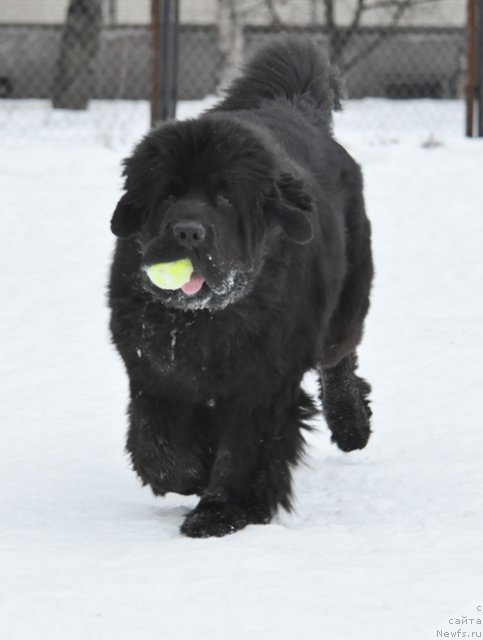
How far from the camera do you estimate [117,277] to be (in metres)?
4.12

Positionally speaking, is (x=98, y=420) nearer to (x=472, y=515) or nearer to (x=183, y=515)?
(x=183, y=515)

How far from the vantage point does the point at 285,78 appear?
5.29 meters

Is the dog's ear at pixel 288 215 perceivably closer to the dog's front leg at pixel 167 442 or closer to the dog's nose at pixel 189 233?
the dog's nose at pixel 189 233

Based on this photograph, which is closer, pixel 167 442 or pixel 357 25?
pixel 167 442

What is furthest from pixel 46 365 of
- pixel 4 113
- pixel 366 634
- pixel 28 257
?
pixel 4 113

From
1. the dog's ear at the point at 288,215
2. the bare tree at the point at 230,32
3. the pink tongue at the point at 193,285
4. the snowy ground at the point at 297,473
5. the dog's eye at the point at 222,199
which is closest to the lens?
the snowy ground at the point at 297,473

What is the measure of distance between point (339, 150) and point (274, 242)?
1176 mm

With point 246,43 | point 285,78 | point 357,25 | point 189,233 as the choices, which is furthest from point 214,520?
point 246,43

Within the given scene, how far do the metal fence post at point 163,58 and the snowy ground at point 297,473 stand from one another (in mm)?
522

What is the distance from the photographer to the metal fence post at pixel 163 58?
9672 millimetres

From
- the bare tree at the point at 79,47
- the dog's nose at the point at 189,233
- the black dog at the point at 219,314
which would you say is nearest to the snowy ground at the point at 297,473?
the black dog at the point at 219,314

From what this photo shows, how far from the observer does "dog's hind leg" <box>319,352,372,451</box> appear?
207 inches

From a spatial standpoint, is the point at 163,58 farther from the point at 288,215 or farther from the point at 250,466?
the point at 250,466

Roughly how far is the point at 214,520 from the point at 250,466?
24cm
